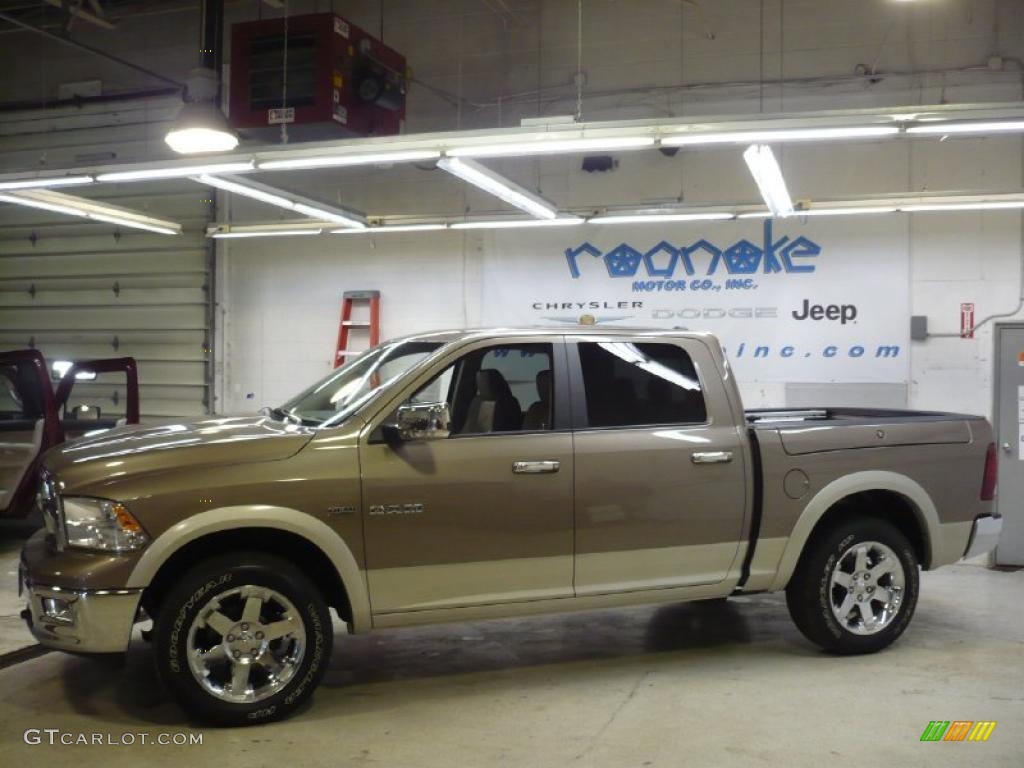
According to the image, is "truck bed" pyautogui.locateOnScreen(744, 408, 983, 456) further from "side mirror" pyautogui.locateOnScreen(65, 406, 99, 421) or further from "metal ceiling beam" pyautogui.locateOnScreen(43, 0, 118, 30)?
"metal ceiling beam" pyautogui.locateOnScreen(43, 0, 118, 30)

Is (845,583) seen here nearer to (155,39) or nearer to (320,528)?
(320,528)

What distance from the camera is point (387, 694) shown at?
5.29 metres

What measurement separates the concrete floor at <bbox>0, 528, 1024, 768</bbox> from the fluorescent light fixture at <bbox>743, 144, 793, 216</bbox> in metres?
3.17

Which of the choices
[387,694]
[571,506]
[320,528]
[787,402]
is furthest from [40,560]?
[787,402]

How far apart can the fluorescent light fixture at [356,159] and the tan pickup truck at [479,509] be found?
171 cm

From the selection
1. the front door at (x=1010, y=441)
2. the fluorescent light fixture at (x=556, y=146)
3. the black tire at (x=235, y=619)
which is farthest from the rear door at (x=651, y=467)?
the front door at (x=1010, y=441)

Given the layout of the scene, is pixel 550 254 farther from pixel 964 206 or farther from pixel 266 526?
pixel 266 526

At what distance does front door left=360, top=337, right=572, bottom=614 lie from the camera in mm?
4957

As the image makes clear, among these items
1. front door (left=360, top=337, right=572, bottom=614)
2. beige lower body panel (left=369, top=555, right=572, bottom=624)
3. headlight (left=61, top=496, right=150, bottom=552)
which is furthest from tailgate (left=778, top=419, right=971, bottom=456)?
headlight (left=61, top=496, right=150, bottom=552)

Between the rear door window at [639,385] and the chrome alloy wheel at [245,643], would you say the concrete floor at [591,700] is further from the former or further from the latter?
the rear door window at [639,385]

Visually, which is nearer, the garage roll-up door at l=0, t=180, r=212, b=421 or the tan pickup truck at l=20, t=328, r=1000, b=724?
the tan pickup truck at l=20, t=328, r=1000, b=724

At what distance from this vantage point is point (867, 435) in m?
5.99

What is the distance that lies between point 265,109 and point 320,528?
589 centimetres

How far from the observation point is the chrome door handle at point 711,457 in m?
5.55
